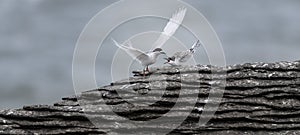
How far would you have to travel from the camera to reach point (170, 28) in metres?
15.1

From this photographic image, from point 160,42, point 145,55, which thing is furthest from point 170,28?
point 145,55

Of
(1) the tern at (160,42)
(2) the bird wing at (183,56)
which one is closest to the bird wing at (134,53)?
(1) the tern at (160,42)

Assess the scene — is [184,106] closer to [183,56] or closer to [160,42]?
[160,42]

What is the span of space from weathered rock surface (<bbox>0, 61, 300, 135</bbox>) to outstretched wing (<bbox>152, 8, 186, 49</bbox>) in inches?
30.4

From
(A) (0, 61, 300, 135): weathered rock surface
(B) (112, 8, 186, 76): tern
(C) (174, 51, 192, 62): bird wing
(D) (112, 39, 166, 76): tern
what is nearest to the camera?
(A) (0, 61, 300, 135): weathered rock surface

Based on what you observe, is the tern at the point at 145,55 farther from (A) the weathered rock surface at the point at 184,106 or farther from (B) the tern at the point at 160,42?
(A) the weathered rock surface at the point at 184,106

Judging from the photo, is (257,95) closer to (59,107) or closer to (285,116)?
(285,116)

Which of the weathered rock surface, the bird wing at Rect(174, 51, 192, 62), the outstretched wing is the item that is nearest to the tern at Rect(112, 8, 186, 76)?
the outstretched wing

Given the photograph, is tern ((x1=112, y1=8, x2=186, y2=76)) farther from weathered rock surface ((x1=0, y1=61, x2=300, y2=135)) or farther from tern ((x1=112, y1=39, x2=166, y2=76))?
weathered rock surface ((x1=0, y1=61, x2=300, y2=135))

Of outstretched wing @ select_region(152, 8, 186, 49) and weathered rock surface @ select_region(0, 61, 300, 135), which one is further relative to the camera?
outstretched wing @ select_region(152, 8, 186, 49)

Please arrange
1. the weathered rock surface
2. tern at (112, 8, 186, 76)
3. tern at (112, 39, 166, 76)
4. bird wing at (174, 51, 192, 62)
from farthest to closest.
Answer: bird wing at (174, 51, 192, 62) < tern at (112, 8, 186, 76) < tern at (112, 39, 166, 76) < the weathered rock surface

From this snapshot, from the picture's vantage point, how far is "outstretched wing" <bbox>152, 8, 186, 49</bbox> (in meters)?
15.0

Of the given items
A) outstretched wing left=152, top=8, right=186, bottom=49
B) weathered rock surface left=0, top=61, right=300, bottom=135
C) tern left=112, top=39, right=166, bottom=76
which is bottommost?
weathered rock surface left=0, top=61, right=300, bottom=135

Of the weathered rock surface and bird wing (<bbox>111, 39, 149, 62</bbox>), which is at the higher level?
bird wing (<bbox>111, 39, 149, 62</bbox>)
